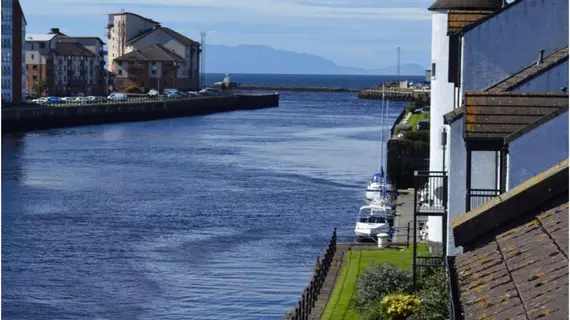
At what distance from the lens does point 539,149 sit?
1473 cm

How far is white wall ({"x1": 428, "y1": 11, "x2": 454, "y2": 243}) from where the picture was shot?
29.3 metres

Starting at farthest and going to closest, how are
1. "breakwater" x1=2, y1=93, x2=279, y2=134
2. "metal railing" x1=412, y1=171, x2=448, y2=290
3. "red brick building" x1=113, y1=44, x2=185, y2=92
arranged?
1. "red brick building" x1=113, y1=44, x2=185, y2=92
2. "breakwater" x1=2, y1=93, x2=279, y2=134
3. "metal railing" x1=412, y1=171, x2=448, y2=290

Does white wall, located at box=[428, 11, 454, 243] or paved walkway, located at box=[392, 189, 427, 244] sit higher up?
white wall, located at box=[428, 11, 454, 243]

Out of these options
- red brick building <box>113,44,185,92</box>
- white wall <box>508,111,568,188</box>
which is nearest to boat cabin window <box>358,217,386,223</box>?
white wall <box>508,111,568,188</box>

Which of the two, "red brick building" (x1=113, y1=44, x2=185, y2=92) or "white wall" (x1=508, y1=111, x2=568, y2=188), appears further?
"red brick building" (x1=113, y1=44, x2=185, y2=92)

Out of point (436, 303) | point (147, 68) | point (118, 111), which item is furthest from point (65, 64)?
point (436, 303)

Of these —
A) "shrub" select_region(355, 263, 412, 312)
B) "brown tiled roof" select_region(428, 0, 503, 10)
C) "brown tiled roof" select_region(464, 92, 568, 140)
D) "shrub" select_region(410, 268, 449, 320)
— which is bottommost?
"shrub" select_region(355, 263, 412, 312)

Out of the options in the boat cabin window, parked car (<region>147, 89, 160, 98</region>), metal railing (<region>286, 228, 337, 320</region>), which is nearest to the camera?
metal railing (<region>286, 228, 337, 320</region>)

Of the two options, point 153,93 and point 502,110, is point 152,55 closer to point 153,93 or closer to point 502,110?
point 153,93

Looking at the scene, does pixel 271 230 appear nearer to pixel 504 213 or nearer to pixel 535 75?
pixel 535 75

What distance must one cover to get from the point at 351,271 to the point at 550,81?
31.3 feet

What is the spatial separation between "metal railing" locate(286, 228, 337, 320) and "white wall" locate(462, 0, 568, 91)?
571cm

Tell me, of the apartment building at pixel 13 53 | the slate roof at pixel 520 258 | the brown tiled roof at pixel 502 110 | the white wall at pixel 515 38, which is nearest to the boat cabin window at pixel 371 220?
the white wall at pixel 515 38

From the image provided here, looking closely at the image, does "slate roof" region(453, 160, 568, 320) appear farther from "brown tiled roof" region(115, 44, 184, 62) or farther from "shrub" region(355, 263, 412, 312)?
"brown tiled roof" region(115, 44, 184, 62)
